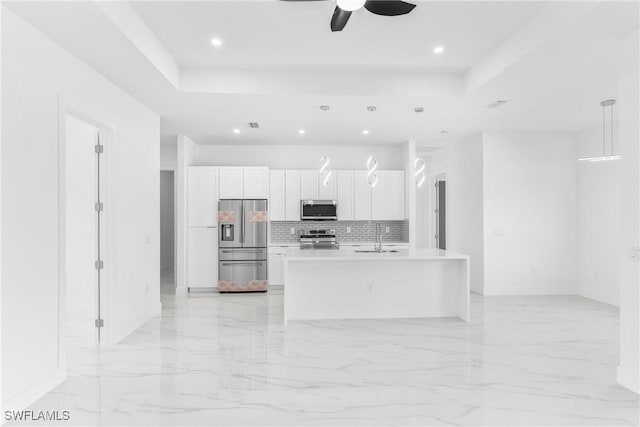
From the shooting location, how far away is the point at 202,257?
721 cm

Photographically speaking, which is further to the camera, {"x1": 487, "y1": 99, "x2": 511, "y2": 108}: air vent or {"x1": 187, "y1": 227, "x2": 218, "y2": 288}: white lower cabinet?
{"x1": 187, "y1": 227, "x2": 218, "y2": 288}: white lower cabinet

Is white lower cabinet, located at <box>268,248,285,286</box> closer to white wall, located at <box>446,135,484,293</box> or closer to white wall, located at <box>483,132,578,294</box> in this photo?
white wall, located at <box>446,135,484,293</box>

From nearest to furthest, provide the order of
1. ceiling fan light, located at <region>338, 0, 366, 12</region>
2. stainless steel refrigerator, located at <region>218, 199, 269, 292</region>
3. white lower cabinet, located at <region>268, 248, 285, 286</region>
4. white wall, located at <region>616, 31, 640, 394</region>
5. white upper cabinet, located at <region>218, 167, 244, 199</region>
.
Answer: ceiling fan light, located at <region>338, 0, 366, 12</region> < white wall, located at <region>616, 31, 640, 394</region> < stainless steel refrigerator, located at <region>218, 199, 269, 292</region> < white upper cabinet, located at <region>218, 167, 244, 199</region> < white lower cabinet, located at <region>268, 248, 285, 286</region>

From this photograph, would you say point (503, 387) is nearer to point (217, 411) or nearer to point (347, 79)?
point (217, 411)

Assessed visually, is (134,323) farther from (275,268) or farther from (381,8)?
(381,8)

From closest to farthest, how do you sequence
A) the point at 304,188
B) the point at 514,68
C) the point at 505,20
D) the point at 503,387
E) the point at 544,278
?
the point at 503,387 < the point at 505,20 < the point at 514,68 < the point at 544,278 < the point at 304,188

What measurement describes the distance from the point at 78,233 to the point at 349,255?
3.54 m

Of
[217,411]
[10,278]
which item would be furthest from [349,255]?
[10,278]

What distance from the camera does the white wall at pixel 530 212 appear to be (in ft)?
22.6

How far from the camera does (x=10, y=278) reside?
276 centimetres

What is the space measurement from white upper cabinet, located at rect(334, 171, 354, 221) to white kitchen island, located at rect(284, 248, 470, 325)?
2324 millimetres

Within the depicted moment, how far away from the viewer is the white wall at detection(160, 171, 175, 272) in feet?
33.3

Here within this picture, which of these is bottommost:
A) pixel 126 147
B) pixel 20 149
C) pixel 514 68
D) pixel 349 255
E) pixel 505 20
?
pixel 349 255

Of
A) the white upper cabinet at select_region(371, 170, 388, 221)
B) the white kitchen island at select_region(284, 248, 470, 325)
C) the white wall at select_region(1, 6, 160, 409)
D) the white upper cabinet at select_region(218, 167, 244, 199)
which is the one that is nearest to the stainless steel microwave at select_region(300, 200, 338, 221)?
the white upper cabinet at select_region(371, 170, 388, 221)
